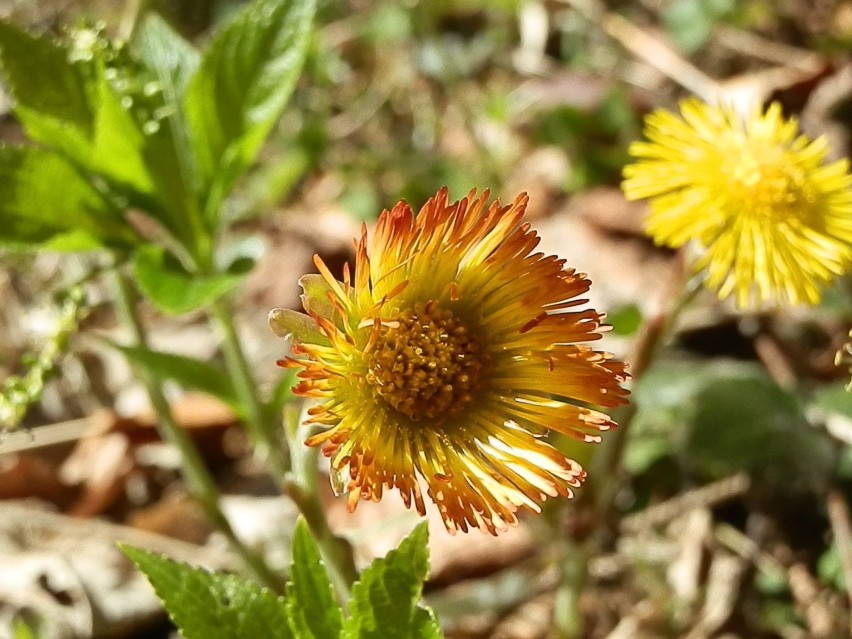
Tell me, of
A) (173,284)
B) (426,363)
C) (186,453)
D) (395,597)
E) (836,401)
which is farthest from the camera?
(836,401)

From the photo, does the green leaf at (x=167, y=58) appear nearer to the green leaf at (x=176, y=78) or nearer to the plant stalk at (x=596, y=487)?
the green leaf at (x=176, y=78)

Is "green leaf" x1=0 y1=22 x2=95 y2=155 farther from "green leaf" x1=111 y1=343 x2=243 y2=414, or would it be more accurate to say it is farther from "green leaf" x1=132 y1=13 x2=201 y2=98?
"green leaf" x1=111 y1=343 x2=243 y2=414

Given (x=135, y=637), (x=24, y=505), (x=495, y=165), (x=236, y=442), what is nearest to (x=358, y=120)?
(x=495, y=165)

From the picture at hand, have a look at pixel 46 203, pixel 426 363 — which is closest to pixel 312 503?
pixel 426 363

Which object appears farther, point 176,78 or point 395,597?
point 176,78

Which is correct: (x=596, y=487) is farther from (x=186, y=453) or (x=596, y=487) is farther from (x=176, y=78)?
(x=176, y=78)

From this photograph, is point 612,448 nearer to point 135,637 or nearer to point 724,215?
point 724,215
